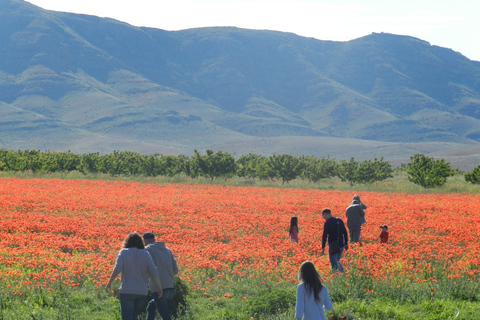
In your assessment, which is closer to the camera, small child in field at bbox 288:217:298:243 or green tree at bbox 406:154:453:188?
small child in field at bbox 288:217:298:243

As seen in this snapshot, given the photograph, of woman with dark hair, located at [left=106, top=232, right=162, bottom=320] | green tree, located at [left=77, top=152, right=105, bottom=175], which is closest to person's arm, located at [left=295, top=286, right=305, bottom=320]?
woman with dark hair, located at [left=106, top=232, right=162, bottom=320]

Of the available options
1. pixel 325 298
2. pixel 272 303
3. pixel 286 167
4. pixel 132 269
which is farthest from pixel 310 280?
pixel 286 167

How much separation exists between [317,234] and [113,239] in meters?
7.19

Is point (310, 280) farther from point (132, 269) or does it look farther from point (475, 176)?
point (475, 176)

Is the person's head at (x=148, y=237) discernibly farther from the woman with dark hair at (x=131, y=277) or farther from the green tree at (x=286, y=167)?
the green tree at (x=286, y=167)

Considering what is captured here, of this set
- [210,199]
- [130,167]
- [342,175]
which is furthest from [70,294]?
[130,167]

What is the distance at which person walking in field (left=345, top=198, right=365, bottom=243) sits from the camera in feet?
54.7

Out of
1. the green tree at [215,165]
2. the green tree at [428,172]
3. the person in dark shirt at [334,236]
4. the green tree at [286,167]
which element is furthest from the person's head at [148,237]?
the green tree at [215,165]

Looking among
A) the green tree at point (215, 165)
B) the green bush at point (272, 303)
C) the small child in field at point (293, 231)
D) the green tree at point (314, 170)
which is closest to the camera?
the green bush at point (272, 303)

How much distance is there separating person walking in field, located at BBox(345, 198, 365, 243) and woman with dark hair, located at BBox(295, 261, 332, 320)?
8.94m

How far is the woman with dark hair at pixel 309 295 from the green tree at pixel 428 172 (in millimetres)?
39712

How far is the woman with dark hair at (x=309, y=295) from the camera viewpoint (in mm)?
7840

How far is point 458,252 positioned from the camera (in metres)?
15.9

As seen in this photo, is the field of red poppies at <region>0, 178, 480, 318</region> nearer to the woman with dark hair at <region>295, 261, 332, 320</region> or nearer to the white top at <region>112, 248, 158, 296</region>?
the white top at <region>112, 248, 158, 296</region>
